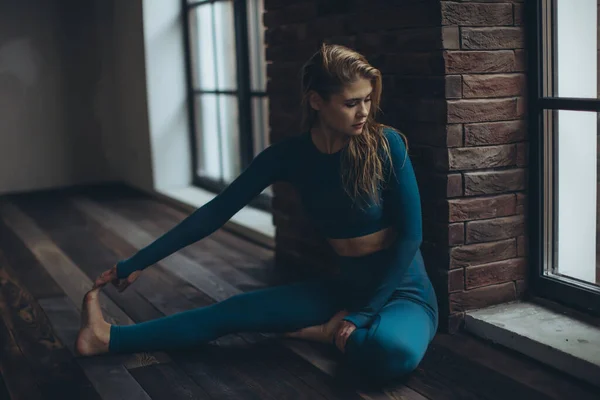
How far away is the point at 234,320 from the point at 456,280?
0.68m

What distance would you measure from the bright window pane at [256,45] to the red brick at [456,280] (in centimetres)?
205

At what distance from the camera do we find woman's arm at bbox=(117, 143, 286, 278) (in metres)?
2.45

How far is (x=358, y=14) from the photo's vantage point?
9.05 feet

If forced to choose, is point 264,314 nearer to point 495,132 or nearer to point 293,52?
point 495,132

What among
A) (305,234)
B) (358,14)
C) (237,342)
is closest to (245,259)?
(305,234)

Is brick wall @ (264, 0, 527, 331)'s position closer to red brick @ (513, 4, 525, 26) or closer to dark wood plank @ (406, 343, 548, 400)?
red brick @ (513, 4, 525, 26)

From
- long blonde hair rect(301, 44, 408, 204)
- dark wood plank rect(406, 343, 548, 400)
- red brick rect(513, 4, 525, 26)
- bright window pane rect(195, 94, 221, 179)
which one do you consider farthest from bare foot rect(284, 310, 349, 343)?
bright window pane rect(195, 94, 221, 179)

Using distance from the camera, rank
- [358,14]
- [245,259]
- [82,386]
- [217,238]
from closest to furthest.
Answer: [82,386] → [358,14] → [245,259] → [217,238]

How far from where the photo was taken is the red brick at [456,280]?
2527 mm

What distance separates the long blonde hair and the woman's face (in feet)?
0.06

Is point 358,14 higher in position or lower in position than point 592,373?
higher

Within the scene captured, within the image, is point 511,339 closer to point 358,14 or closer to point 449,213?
point 449,213

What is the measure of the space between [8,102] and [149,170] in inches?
46.4

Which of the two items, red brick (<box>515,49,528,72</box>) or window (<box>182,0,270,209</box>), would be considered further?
window (<box>182,0,270,209</box>)
